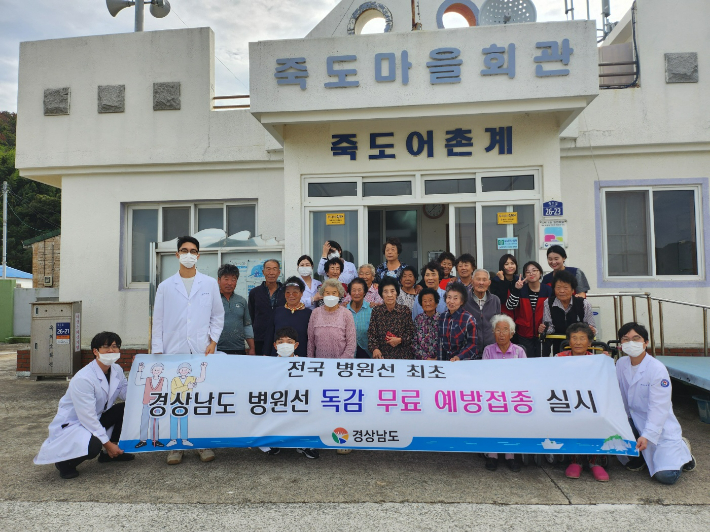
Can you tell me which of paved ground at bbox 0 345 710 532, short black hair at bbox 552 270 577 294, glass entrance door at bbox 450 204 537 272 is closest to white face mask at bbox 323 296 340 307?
paved ground at bbox 0 345 710 532

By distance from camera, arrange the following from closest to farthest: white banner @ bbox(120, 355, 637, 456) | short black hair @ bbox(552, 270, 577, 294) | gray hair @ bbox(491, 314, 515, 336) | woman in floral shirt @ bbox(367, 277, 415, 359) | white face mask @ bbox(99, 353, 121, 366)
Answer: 1. white banner @ bbox(120, 355, 637, 456)
2. white face mask @ bbox(99, 353, 121, 366)
3. gray hair @ bbox(491, 314, 515, 336)
4. woman in floral shirt @ bbox(367, 277, 415, 359)
5. short black hair @ bbox(552, 270, 577, 294)

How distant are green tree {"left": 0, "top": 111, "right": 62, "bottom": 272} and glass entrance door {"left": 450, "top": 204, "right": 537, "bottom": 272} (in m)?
29.4

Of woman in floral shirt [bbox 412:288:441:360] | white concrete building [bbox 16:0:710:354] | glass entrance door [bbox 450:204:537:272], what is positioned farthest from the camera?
glass entrance door [bbox 450:204:537:272]

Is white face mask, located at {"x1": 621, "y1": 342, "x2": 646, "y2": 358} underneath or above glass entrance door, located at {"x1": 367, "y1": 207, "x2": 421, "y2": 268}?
underneath

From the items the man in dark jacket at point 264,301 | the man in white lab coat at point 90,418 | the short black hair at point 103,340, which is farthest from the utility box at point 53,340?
the short black hair at point 103,340

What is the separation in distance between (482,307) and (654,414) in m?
1.53

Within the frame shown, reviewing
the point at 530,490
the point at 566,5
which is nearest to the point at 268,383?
the point at 530,490

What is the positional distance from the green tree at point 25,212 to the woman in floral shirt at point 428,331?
31.0m

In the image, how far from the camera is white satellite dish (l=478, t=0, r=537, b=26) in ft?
23.5

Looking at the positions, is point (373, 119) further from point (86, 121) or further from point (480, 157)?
point (86, 121)

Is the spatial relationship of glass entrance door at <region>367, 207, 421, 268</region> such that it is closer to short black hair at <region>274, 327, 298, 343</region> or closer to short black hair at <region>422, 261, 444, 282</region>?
short black hair at <region>422, 261, 444, 282</region>

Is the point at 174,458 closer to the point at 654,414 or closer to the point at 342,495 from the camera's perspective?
the point at 342,495

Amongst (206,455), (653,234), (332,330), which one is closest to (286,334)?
(332,330)

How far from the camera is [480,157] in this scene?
22.8 feet
